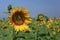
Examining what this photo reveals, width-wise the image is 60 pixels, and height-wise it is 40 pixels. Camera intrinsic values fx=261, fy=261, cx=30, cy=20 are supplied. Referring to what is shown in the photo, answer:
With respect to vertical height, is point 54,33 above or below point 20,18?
below

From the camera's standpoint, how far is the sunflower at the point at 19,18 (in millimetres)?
3209

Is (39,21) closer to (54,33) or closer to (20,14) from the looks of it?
(54,33)

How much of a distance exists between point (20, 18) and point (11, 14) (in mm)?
122

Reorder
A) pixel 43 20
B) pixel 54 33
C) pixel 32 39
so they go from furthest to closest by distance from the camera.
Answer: pixel 43 20
pixel 54 33
pixel 32 39

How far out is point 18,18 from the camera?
3234 millimetres

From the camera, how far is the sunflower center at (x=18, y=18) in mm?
3236

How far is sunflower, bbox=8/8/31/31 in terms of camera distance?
3209 mm

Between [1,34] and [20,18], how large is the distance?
1.24 metres

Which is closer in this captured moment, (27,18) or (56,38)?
(27,18)

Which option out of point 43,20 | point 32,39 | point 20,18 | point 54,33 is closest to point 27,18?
point 20,18

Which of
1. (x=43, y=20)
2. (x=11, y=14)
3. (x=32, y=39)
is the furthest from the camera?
(x=43, y=20)

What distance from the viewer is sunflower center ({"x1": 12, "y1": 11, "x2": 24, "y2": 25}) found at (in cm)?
A: 324

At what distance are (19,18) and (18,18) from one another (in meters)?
0.01

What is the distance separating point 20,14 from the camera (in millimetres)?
3354
